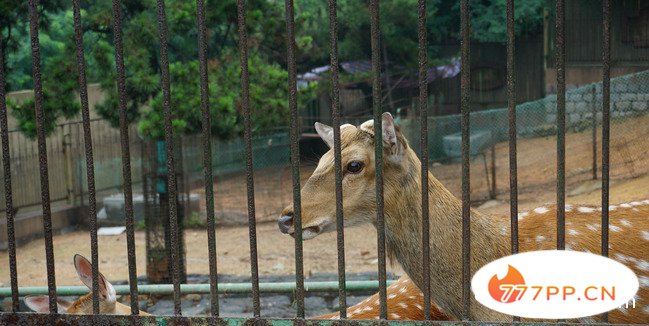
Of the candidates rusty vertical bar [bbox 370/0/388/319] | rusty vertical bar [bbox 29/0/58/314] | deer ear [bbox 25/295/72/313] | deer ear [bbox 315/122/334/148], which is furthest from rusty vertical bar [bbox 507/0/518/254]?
deer ear [bbox 25/295/72/313]

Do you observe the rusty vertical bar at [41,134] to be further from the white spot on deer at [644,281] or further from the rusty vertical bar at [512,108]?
the white spot on deer at [644,281]

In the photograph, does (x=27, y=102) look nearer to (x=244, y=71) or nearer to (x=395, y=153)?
(x=395, y=153)

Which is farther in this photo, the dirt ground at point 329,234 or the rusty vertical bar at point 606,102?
the dirt ground at point 329,234

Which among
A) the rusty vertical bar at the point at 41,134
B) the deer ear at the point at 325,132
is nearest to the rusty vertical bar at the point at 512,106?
the rusty vertical bar at the point at 41,134

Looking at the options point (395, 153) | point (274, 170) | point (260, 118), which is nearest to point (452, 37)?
point (274, 170)

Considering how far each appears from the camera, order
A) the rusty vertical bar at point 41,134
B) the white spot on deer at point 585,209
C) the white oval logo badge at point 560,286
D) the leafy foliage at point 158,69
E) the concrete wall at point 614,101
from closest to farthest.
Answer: the white oval logo badge at point 560,286, the rusty vertical bar at point 41,134, the white spot on deer at point 585,209, the leafy foliage at point 158,69, the concrete wall at point 614,101

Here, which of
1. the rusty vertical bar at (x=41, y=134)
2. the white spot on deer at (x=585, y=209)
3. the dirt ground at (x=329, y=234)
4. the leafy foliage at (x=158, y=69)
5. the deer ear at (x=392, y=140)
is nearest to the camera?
the rusty vertical bar at (x=41, y=134)

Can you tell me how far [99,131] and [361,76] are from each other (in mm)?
6832

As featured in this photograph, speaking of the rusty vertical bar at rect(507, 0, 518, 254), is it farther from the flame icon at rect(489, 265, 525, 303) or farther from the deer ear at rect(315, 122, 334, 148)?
the deer ear at rect(315, 122, 334, 148)

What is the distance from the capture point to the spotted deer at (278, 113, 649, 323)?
460 centimetres

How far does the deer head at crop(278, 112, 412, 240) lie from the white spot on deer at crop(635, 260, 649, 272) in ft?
3.79

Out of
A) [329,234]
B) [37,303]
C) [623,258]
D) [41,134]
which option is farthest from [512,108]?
[329,234]

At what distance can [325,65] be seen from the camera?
26.0m

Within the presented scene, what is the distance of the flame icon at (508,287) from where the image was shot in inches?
133
